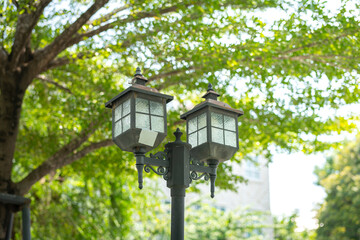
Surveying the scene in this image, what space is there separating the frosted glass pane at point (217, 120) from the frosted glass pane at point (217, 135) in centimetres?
5

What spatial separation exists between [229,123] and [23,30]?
5.82m

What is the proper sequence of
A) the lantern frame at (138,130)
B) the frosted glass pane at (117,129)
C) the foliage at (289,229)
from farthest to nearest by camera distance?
the foliage at (289,229)
the frosted glass pane at (117,129)
the lantern frame at (138,130)

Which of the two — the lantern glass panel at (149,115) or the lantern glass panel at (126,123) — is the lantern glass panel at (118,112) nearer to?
the lantern glass panel at (126,123)

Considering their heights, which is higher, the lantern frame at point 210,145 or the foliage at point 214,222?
the foliage at point 214,222

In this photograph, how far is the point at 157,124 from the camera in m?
4.89

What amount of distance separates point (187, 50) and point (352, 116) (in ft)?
12.4

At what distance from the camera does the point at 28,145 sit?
11922 millimetres

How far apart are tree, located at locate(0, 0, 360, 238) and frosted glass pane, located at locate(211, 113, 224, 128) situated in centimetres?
405

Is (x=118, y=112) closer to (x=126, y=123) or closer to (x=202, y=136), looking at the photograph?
(x=126, y=123)

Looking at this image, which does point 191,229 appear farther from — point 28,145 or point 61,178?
point 28,145

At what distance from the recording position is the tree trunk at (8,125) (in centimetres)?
980

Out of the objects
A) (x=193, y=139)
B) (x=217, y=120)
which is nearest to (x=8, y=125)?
(x=193, y=139)

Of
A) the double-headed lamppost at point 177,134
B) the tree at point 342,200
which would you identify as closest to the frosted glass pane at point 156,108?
the double-headed lamppost at point 177,134

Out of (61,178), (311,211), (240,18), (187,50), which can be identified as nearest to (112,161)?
(61,178)
